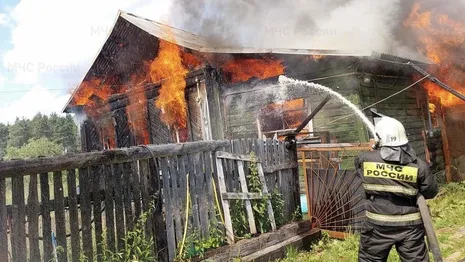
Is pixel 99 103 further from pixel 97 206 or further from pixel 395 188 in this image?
pixel 395 188

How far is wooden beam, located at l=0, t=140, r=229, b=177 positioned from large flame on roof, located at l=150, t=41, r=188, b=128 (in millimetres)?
6995

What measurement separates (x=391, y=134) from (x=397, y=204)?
28.8 inches

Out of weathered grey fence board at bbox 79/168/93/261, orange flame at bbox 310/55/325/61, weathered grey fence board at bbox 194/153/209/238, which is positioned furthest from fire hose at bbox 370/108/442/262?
orange flame at bbox 310/55/325/61

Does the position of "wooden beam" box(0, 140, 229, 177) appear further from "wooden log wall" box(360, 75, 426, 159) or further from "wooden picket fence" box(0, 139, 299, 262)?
"wooden log wall" box(360, 75, 426, 159)

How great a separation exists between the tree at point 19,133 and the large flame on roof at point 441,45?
97323 mm

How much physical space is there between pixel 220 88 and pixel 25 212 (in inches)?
317

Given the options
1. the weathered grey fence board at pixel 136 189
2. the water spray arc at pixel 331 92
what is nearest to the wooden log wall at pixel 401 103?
the water spray arc at pixel 331 92

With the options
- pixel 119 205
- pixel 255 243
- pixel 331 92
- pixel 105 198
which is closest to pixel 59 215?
pixel 105 198

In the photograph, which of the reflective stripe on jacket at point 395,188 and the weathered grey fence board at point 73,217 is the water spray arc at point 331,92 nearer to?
the reflective stripe on jacket at point 395,188

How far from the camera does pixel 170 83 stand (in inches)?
456

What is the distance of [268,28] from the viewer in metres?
12.7

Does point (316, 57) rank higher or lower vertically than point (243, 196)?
higher

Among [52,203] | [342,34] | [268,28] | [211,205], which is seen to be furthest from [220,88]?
[52,203]

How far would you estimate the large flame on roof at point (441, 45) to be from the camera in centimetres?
A: 1201
